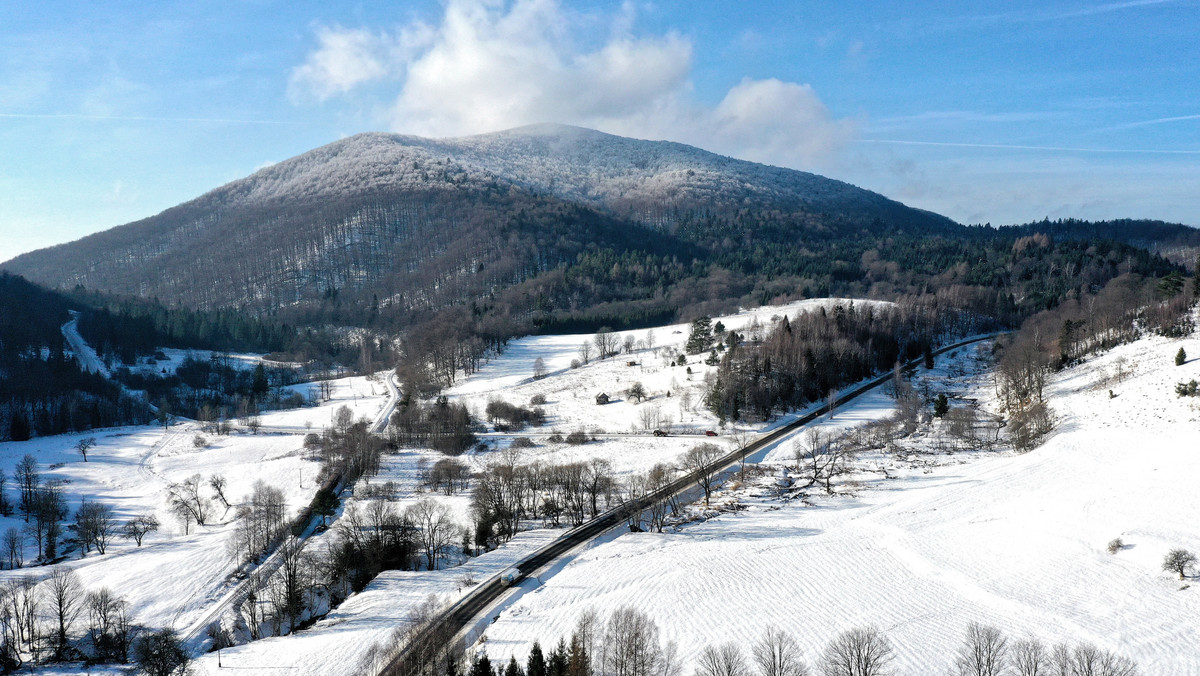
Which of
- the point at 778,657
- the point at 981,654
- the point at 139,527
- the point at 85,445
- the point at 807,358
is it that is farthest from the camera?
the point at 807,358

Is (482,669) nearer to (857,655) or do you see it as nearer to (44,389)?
(857,655)

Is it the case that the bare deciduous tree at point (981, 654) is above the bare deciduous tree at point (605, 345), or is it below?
below

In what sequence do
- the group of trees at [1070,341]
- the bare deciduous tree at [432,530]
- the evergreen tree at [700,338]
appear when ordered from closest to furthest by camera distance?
the bare deciduous tree at [432,530] < the group of trees at [1070,341] < the evergreen tree at [700,338]

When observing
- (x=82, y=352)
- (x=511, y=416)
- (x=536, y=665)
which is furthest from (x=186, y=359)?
(x=536, y=665)

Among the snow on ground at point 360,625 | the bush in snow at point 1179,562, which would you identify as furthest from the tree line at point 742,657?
the bush in snow at point 1179,562

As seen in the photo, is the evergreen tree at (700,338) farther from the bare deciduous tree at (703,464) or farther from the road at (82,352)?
the road at (82,352)

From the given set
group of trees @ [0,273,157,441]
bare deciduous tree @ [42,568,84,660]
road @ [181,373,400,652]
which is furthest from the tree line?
group of trees @ [0,273,157,441]

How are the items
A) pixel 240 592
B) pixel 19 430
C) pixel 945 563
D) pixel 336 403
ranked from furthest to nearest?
pixel 336 403
pixel 19 430
pixel 240 592
pixel 945 563
